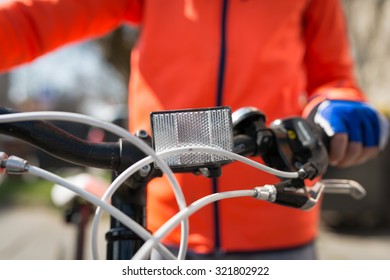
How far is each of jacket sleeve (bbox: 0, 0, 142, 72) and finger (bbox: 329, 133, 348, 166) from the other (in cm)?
56

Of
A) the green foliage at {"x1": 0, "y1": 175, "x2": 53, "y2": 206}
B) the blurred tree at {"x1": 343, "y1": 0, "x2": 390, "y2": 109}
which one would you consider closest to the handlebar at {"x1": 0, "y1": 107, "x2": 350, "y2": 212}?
the blurred tree at {"x1": 343, "y1": 0, "x2": 390, "y2": 109}

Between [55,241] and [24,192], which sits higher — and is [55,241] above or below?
below

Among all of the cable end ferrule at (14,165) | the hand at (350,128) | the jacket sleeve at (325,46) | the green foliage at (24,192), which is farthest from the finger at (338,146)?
the green foliage at (24,192)

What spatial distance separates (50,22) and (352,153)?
60 centimetres

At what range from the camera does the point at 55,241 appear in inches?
160

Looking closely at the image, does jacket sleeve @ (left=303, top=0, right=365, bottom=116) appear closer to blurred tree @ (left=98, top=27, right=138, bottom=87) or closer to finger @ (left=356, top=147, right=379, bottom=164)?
finger @ (left=356, top=147, right=379, bottom=164)

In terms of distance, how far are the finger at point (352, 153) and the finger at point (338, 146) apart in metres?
0.01

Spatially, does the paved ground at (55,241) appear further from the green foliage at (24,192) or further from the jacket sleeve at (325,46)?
the jacket sleeve at (325,46)

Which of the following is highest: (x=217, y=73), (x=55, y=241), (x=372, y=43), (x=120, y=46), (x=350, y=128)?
(x=120, y=46)

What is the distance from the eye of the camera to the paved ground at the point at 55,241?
11.4 ft

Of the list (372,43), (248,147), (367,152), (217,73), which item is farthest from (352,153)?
(372,43)

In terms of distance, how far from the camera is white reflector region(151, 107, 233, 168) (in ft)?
1.80

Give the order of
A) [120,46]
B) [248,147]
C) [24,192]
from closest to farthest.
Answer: [248,147] → [24,192] → [120,46]

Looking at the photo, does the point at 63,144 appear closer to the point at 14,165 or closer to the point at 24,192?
the point at 14,165
